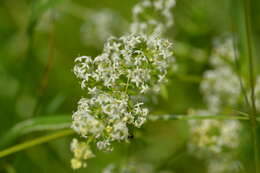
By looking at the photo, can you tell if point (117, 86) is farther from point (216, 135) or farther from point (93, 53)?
point (93, 53)

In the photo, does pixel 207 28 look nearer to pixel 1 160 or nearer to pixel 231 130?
pixel 231 130

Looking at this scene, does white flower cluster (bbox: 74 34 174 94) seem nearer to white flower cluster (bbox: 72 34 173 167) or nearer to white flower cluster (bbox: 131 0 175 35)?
white flower cluster (bbox: 72 34 173 167)

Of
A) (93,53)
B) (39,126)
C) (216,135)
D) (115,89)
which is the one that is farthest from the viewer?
(93,53)

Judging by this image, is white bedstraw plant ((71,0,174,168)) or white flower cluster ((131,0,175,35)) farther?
white flower cluster ((131,0,175,35))

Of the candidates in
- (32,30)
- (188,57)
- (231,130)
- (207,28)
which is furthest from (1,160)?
(207,28)

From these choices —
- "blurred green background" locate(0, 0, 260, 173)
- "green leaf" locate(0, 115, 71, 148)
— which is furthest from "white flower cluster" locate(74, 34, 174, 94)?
"blurred green background" locate(0, 0, 260, 173)

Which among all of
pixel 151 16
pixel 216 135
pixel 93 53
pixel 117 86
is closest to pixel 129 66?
pixel 117 86

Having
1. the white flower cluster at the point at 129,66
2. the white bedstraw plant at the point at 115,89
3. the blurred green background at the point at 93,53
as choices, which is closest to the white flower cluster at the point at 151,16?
the blurred green background at the point at 93,53
